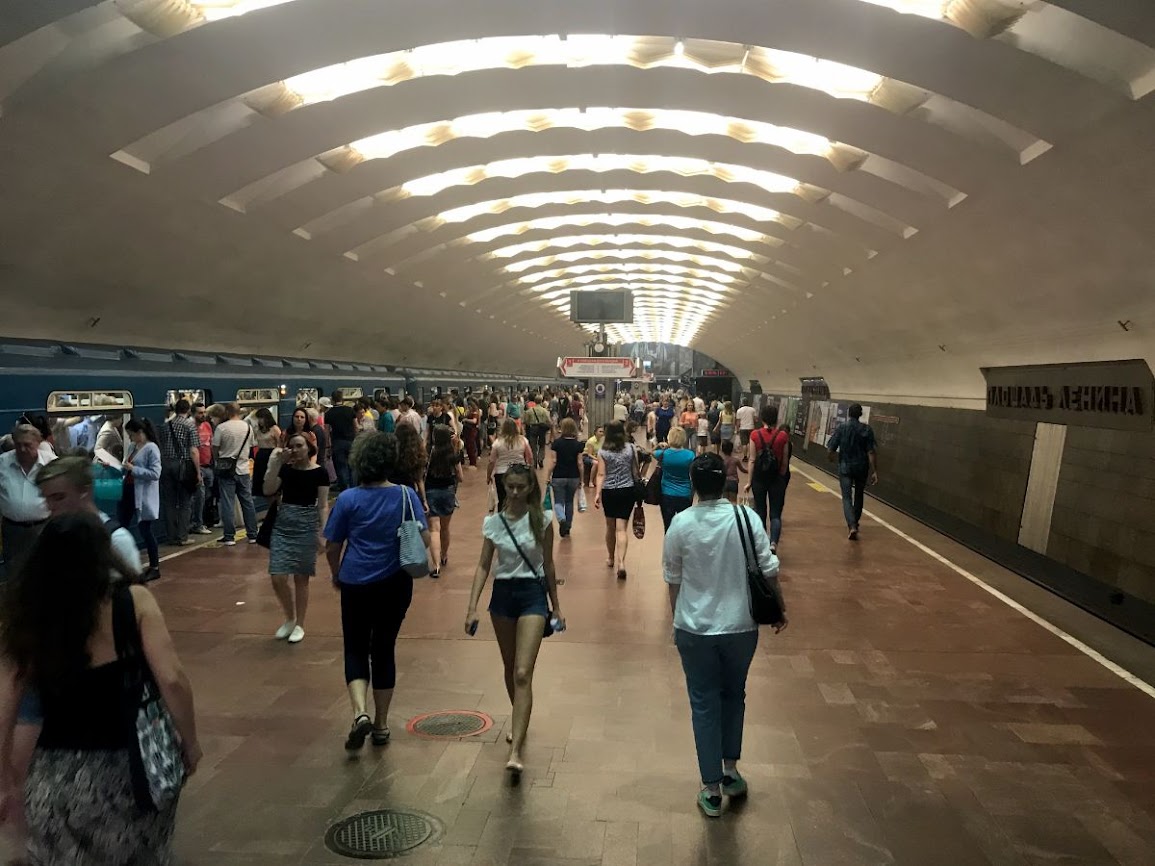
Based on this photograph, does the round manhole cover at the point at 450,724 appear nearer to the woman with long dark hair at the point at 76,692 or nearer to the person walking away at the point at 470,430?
the woman with long dark hair at the point at 76,692

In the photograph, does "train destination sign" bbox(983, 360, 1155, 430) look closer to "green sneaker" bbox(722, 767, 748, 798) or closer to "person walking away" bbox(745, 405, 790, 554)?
"person walking away" bbox(745, 405, 790, 554)

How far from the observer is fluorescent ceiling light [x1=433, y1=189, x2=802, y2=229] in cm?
1838

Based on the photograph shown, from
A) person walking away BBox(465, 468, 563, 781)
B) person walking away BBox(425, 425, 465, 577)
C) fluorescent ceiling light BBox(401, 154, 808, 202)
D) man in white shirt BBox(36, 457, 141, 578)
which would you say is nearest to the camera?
man in white shirt BBox(36, 457, 141, 578)

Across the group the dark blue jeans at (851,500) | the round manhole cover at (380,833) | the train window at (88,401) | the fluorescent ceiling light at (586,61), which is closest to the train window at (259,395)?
the train window at (88,401)

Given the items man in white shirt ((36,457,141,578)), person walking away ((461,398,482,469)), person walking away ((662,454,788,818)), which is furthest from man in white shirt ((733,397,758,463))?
man in white shirt ((36,457,141,578))

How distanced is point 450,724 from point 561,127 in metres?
10.6

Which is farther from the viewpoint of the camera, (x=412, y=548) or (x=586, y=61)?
(x=586, y=61)

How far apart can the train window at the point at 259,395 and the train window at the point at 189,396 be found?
66 centimetres

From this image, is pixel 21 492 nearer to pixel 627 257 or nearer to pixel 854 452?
pixel 854 452

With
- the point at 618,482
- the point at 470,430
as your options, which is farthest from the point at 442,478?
the point at 470,430

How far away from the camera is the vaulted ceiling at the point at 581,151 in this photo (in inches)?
320

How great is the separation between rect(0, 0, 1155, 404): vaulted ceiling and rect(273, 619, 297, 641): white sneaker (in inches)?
205

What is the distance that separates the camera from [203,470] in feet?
36.5

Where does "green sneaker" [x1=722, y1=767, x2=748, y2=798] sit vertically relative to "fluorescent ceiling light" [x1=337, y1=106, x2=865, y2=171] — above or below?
below
